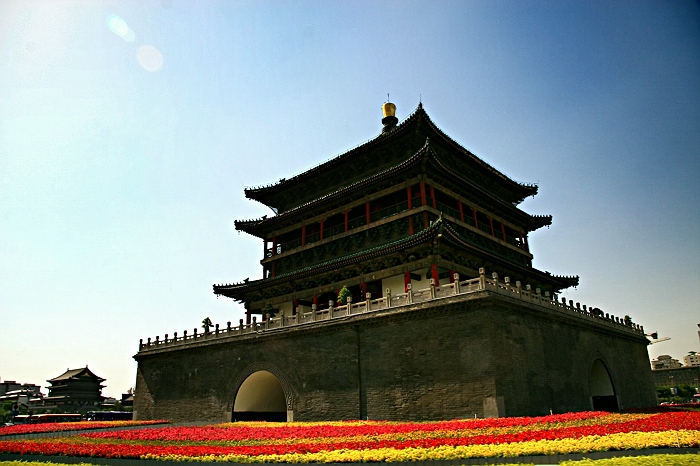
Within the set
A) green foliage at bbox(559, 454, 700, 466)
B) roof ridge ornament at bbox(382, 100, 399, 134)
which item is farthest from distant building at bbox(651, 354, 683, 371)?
green foliage at bbox(559, 454, 700, 466)

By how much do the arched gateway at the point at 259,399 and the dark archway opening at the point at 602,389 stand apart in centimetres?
1702

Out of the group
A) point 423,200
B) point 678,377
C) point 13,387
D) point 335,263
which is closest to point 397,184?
point 423,200

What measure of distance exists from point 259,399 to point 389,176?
15.1m

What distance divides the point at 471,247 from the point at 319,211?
11.4 metres

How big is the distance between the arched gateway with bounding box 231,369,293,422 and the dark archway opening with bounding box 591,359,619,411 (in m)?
17.0

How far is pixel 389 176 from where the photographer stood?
2794cm

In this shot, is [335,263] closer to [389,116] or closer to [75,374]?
[389,116]

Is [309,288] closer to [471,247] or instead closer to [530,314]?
[471,247]

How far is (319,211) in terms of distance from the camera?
107ft

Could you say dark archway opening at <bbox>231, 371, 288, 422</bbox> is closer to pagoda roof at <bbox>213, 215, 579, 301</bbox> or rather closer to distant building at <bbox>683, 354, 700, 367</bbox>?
pagoda roof at <bbox>213, 215, 579, 301</bbox>

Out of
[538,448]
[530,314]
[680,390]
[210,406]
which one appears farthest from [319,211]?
[680,390]

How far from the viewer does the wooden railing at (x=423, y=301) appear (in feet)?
67.1

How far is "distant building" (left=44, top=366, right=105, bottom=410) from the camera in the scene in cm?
6112

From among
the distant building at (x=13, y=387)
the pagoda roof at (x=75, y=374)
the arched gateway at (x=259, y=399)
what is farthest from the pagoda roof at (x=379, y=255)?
the distant building at (x=13, y=387)
